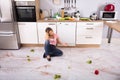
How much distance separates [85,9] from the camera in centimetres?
367

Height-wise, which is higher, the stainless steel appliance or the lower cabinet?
the stainless steel appliance

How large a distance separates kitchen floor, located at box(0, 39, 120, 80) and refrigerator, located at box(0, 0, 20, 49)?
0.17 m

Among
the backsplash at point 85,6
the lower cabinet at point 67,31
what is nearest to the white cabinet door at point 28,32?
the lower cabinet at point 67,31

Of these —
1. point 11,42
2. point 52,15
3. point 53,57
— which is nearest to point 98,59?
point 53,57

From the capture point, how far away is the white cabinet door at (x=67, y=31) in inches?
129

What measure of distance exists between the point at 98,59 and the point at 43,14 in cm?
178

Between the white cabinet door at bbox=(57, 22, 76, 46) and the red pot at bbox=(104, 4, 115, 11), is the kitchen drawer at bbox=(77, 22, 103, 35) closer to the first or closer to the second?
the white cabinet door at bbox=(57, 22, 76, 46)

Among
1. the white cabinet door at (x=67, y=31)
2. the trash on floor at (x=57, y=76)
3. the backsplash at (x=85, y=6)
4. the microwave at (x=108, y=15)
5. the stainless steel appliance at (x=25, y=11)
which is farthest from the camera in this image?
the backsplash at (x=85, y=6)

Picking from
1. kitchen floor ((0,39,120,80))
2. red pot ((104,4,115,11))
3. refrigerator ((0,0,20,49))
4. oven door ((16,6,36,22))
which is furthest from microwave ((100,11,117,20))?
refrigerator ((0,0,20,49))

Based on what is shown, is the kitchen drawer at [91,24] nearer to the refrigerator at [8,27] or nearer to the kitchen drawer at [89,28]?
the kitchen drawer at [89,28]

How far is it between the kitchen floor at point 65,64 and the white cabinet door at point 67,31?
0.22 metres

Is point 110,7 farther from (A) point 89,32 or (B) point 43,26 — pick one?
(B) point 43,26

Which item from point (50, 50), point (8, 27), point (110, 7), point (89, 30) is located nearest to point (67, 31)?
point (89, 30)

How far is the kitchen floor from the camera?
7.75ft
